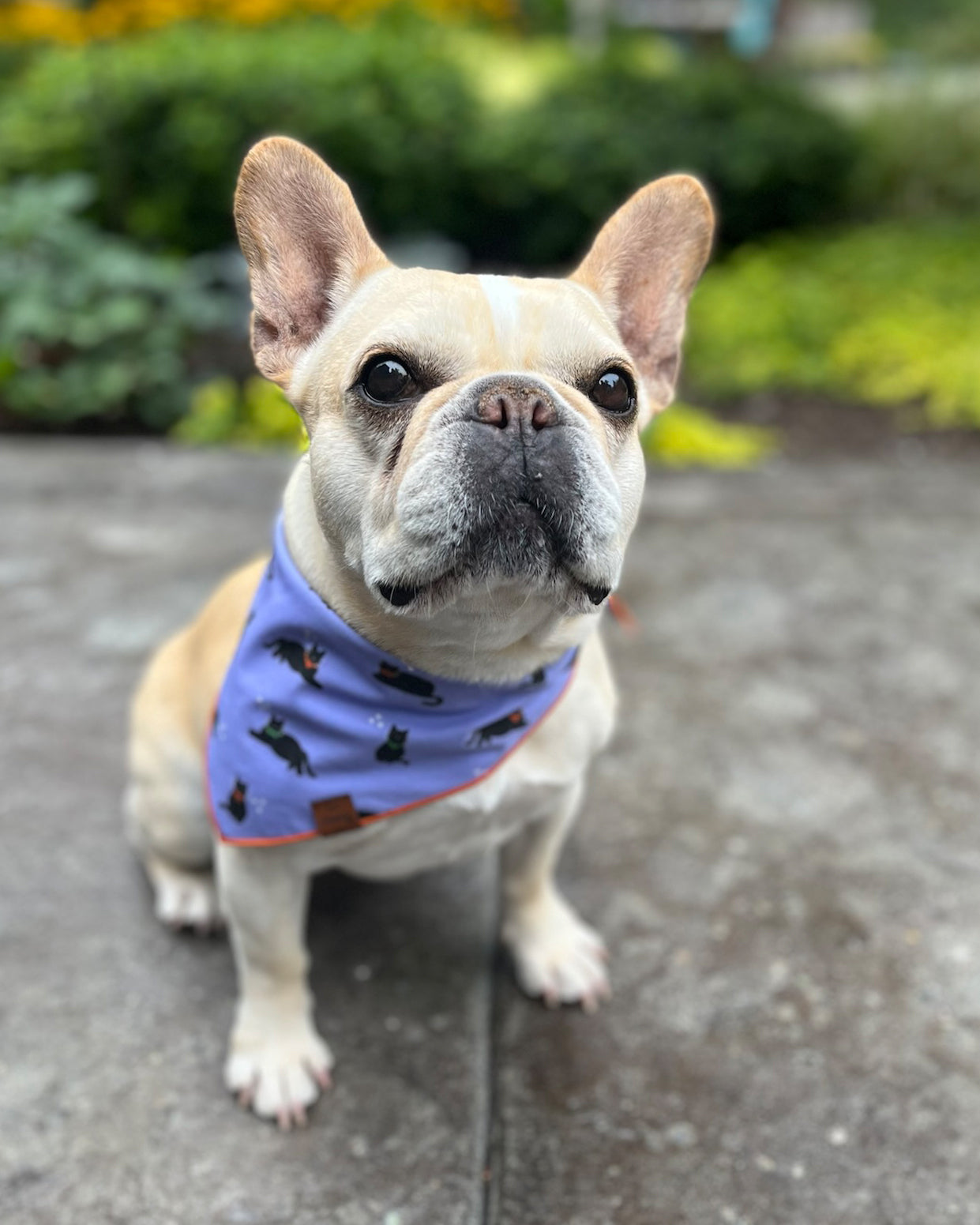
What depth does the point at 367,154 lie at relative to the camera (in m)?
7.84

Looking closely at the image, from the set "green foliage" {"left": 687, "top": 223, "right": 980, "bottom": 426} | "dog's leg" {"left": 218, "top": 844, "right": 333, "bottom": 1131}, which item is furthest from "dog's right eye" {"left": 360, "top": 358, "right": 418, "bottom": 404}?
"green foliage" {"left": 687, "top": 223, "right": 980, "bottom": 426}

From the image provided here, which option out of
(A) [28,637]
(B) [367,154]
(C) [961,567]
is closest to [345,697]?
(A) [28,637]

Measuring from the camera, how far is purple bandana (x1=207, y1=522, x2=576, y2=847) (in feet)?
7.04

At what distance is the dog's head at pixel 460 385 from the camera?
179cm

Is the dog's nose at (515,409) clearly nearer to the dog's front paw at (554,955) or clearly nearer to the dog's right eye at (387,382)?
the dog's right eye at (387,382)

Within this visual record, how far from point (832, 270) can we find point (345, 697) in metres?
7.58

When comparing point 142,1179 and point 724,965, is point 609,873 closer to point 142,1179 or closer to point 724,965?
point 724,965

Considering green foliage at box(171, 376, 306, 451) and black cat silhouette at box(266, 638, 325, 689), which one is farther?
green foliage at box(171, 376, 306, 451)

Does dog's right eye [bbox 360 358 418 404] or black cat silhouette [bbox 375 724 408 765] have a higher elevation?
dog's right eye [bbox 360 358 418 404]

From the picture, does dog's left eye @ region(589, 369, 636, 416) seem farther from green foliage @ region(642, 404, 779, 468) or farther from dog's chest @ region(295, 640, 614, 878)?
green foliage @ region(642, 404, 779, 468)

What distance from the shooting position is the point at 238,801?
220 centimetres

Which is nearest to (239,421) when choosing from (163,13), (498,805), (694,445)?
(694,445)

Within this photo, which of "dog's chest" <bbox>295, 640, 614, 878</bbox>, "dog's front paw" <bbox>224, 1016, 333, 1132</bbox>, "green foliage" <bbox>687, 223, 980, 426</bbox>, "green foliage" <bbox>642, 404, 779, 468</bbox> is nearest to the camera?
"dog's chest" <bbox>295, 640, 614, 878</bbox>

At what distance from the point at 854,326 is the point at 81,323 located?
202 inches
